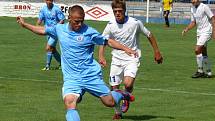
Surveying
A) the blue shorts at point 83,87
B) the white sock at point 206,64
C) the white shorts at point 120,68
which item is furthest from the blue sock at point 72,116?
the white sock at point 206,64

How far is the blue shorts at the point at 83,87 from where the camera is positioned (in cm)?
1015

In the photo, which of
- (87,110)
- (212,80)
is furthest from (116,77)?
(212,80)

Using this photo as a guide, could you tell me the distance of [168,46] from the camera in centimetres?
2938

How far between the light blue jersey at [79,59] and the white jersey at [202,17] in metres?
9.11

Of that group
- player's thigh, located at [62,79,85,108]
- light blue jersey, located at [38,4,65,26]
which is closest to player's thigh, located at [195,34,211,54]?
light blue jersey, located at [38,4,65,26]

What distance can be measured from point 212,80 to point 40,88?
4.89m

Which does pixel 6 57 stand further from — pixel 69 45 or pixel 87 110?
pixel 69 45

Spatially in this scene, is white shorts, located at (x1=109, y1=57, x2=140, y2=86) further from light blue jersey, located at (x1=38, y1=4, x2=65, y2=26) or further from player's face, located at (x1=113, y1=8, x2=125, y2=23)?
light blue jersey, located at (x1=38, y1=4, x2=65, y2=26)

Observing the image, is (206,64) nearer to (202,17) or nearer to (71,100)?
(202,17)

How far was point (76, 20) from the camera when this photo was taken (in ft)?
32.8

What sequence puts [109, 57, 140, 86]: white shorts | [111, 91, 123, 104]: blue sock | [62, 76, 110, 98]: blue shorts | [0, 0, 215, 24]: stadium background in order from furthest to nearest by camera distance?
1. [0, 0, 215, 24]: stadium background
2. [109, 57, 140, 86]: white shorts
3. [111, 91, 123, 104]: blue sock
4. [62, 76, 110, 98]: blue shorts

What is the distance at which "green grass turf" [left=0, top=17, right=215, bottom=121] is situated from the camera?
1257 cm

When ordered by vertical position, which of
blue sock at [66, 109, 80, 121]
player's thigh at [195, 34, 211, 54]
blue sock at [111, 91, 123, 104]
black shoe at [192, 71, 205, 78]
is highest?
blue sock at [66, 109, 80, 121]

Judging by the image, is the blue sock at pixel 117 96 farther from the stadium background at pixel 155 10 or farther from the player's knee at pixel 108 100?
the stadium background at pixel 155 10
